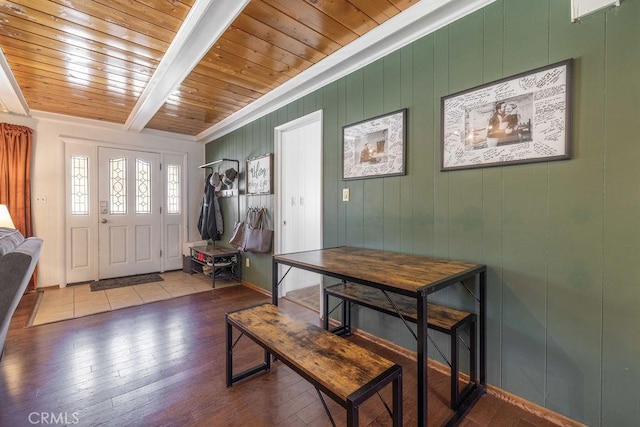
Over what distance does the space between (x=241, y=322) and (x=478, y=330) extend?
144cm

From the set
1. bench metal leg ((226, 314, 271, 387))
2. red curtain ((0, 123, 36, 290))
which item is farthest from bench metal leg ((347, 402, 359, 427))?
red curtain ((0, 123, 36, 290))

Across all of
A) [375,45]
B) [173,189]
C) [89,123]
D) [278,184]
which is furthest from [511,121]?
[89,123]

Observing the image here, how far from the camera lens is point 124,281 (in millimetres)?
4098

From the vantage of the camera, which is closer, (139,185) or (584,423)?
(584,423)

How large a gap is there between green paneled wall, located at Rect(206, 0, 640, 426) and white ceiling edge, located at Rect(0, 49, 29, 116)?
10.7 feet

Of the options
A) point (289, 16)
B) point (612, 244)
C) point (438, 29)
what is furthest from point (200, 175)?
point (612, 244)

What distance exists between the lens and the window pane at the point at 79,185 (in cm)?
396

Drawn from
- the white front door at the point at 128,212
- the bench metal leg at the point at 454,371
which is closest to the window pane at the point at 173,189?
the white front door at the point at 128,212

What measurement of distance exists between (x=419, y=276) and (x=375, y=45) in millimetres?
1745

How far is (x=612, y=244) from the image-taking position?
4.22 feet

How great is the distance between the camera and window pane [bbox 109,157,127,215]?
4.25 m

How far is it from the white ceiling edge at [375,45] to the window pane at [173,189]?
2291 millimetres

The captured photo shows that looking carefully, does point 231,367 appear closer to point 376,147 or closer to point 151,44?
point 376,147

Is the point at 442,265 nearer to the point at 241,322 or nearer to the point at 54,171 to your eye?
the point at 241,322
